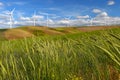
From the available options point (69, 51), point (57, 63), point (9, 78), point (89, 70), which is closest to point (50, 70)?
point (57, 63)

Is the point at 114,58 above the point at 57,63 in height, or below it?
above

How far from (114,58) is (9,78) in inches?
93.4

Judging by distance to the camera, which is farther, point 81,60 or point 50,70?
point 81,60

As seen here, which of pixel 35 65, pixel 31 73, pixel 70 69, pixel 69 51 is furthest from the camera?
pixel 69 51

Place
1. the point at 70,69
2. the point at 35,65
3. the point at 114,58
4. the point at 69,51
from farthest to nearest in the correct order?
the point at 69,51, the point at 70,69, the point at 35,65, the point at 114,58

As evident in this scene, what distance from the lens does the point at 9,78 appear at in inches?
184

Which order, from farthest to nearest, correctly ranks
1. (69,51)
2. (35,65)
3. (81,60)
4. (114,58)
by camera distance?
1. (69,51)
2. (81,60)
3. (35,65)
4. (114,58)

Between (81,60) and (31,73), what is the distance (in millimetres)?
1487

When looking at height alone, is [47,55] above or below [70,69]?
above

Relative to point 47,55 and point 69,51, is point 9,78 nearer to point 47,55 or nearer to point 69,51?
point 47,55

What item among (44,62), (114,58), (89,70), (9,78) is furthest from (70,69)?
(114,58)

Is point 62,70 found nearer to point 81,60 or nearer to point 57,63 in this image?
point 57,63

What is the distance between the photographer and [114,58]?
295 centimetres

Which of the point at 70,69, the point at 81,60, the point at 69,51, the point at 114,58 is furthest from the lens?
the point at 69,51
